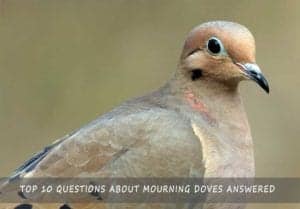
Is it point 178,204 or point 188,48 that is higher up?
point 188,48

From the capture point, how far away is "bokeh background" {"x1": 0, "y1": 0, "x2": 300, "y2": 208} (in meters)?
3.38

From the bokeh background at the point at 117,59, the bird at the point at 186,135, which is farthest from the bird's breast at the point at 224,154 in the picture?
the bokeh background at the point at 117,59

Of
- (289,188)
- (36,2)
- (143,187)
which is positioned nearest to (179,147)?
(143,187)

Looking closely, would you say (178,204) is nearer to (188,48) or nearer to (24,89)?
(188,48)

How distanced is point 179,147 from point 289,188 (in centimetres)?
122

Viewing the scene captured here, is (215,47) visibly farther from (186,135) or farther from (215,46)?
(186,135)

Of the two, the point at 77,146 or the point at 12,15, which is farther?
Result: the point at 12,15

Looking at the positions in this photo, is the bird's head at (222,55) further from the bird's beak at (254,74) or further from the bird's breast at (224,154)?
the bird's breast at (224,154)

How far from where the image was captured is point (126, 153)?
211 centimetres

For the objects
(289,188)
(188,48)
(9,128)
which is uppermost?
(188,48)

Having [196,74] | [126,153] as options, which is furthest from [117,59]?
[126,153]

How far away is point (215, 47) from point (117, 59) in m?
1.31

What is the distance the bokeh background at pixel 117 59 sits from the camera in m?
3.38

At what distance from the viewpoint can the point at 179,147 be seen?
83.4 inches
